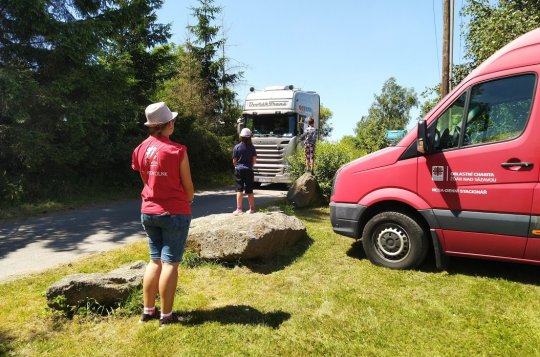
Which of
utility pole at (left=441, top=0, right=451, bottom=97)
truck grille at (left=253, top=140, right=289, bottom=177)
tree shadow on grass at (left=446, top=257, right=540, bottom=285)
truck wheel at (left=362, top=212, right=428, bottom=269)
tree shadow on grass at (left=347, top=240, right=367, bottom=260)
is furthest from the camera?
truck grille at (left=253, top=140, right=289, bottom=177)

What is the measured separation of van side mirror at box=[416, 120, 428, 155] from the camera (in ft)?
14.8

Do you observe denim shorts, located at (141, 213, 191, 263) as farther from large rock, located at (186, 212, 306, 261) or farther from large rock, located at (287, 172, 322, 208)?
large rock, located at (287, 172, 322, 208)

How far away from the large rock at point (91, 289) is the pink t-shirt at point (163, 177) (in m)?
1.02

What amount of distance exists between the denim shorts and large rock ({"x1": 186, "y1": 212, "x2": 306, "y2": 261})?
5.55 ft

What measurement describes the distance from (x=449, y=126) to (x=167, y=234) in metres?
3.50

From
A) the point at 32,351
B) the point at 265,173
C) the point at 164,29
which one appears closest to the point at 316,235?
the point at 32,351

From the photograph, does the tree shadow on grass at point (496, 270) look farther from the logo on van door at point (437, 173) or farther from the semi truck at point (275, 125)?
the semi truck at point (275, 125)

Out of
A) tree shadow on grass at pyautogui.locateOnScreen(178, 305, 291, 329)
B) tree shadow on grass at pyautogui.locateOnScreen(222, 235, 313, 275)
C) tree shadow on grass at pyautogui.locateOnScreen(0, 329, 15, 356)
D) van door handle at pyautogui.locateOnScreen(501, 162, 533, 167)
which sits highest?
van door handle at pyautogui.locateOnScreen(501, 162, 533, 167)

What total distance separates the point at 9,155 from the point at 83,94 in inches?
104

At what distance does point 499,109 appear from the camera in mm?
4340

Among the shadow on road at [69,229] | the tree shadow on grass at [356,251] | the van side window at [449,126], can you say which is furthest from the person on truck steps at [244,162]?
the van side window at [449,126]

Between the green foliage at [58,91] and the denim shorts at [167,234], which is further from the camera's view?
the green foliage at [58,91]

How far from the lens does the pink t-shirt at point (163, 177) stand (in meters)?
3.33

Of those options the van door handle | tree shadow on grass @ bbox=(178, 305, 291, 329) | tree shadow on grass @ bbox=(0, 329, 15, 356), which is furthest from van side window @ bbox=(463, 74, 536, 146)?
tree shadow on grass @ bbox=(0, 329, 15, 356)
